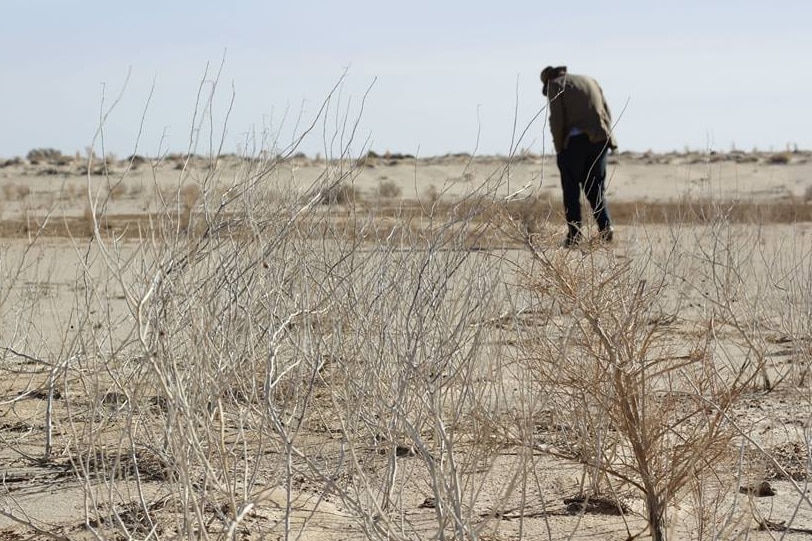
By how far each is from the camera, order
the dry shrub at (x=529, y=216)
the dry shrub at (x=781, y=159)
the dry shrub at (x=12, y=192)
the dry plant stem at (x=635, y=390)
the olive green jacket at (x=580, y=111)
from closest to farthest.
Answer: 1. the dry plant stem at (x=635, y=390)
2. the dry shrub at (x=529, y=216)
3. the olive green jacket at (x=580, y=111)
4. the dry shrub at (x=12, y=192)
5. the dry shrub at (x=781, y=159)

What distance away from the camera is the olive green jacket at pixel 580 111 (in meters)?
9.28

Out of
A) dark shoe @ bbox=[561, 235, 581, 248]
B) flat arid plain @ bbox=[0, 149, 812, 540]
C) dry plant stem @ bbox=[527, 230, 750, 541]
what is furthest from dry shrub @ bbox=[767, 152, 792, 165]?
dry plant stem @ bbox=[527, 230, 750, 541]

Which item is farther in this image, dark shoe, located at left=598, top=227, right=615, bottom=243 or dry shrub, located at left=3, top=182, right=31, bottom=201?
dry shrub, located at left=3, top=182, right=31, bottom=201

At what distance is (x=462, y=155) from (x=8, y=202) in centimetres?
1956

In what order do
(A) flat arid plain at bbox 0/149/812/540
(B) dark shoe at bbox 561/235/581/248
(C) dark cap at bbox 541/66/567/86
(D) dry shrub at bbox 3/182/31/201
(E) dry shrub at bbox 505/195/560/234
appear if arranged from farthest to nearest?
1. (D) dry shrub at bbox 3/182/31/201
2. (C) dark cap at bbox 541/66/567/86
3. (B) dark shoe at bbox 561/235/581/248
4. (E) dry shrub at bbox 505/195/560/234
5. (A) flat arid plain at bbox 0/149/812/540

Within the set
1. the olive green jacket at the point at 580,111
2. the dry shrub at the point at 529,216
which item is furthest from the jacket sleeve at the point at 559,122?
the dry shrub at the point at 529,216

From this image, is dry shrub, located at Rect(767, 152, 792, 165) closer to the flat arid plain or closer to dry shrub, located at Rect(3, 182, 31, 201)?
dry shrub, located at Rect(3, 182, 31, 201)

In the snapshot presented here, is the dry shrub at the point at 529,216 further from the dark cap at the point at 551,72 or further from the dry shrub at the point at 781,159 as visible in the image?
the dry shrub at the point at 781,159

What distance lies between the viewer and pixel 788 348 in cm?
625

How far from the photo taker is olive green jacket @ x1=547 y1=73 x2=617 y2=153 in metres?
9.28

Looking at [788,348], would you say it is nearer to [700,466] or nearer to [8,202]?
[700,466]

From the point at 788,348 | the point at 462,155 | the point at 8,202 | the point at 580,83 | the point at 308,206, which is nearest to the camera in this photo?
the point at 308,206

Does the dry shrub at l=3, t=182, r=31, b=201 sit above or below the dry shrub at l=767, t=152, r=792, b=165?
above

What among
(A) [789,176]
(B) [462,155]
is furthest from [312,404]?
(B) [462,155]
